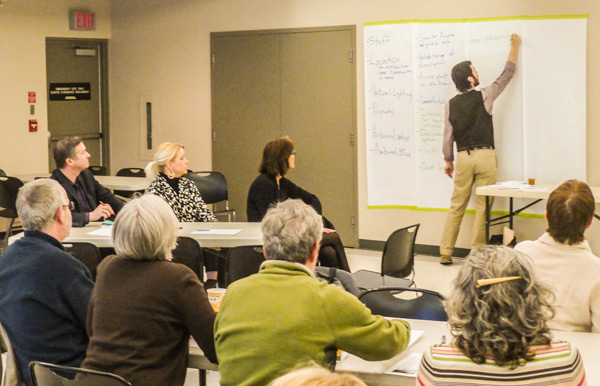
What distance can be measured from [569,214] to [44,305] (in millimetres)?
2114

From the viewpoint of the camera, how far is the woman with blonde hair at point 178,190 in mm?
5953

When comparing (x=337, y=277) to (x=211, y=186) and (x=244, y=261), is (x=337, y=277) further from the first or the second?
(x=211, y=186)

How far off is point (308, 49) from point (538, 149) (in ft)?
8.80

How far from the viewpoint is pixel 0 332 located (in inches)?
127

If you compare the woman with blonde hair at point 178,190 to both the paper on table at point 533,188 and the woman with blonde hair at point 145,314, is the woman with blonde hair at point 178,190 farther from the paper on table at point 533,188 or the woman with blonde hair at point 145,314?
the woman with blonde hair at point 145,314

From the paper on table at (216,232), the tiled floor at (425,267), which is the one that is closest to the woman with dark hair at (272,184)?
the paper on table at (216,232)

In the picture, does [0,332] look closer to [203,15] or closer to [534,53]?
[534,53]

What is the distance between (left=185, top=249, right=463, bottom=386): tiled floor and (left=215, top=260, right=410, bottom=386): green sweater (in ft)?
13.4

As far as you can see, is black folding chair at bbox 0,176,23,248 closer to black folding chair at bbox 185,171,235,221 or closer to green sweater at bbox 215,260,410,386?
black folding chair at bbox 185,171,235,221

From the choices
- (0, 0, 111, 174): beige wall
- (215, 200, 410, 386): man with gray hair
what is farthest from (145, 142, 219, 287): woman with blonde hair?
(0, 0, 111, 174): beige wall

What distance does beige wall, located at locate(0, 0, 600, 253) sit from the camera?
25.3 feet

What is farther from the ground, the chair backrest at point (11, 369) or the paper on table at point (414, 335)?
the paper on table at point (414, 335)

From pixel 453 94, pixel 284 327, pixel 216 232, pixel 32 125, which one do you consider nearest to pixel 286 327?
pixel 284 327

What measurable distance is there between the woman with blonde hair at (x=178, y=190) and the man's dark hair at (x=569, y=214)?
3022 mm
